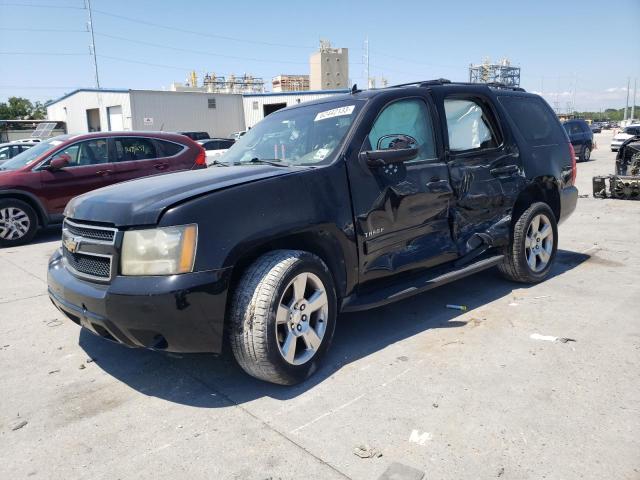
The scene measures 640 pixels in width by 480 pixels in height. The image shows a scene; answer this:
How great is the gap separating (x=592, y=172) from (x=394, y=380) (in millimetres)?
17459

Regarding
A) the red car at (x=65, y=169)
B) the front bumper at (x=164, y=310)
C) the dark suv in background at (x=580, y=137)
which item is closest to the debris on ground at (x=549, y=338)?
the front bumper at (x=164, y=310)

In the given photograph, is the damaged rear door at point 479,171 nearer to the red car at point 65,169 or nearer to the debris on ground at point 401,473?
the debris on ground at point 401,473

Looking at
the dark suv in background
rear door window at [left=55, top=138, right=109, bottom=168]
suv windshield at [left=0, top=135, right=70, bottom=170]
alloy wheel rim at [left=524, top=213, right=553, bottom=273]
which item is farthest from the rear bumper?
the dark suv in background

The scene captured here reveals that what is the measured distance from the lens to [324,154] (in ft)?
12.1

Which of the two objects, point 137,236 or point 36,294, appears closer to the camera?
point 137,236

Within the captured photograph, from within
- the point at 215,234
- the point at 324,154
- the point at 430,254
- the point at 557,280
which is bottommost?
the point at 557,280

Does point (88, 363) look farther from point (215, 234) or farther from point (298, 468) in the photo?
point (298, 468)

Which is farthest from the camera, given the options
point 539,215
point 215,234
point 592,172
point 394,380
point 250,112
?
point 250,112

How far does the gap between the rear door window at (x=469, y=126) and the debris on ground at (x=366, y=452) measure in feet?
8.78

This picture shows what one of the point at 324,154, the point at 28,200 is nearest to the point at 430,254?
the point at 324,154

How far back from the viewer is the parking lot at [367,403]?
8.26ft

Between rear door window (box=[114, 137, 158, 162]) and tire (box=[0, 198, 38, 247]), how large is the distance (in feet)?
5.45

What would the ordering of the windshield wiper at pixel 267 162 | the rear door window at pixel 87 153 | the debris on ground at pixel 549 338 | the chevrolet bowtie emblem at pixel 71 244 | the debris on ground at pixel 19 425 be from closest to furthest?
the debris on ground at pixel 19 425 < the chevrolet bowtie emblem at pixel 71 244 < the windshield wiper at pixel 267 162 < the debris on ground at pixel 549 338 < the rear door window at pixel 87 153

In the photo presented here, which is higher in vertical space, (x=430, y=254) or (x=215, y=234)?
(x=215, y=234)
